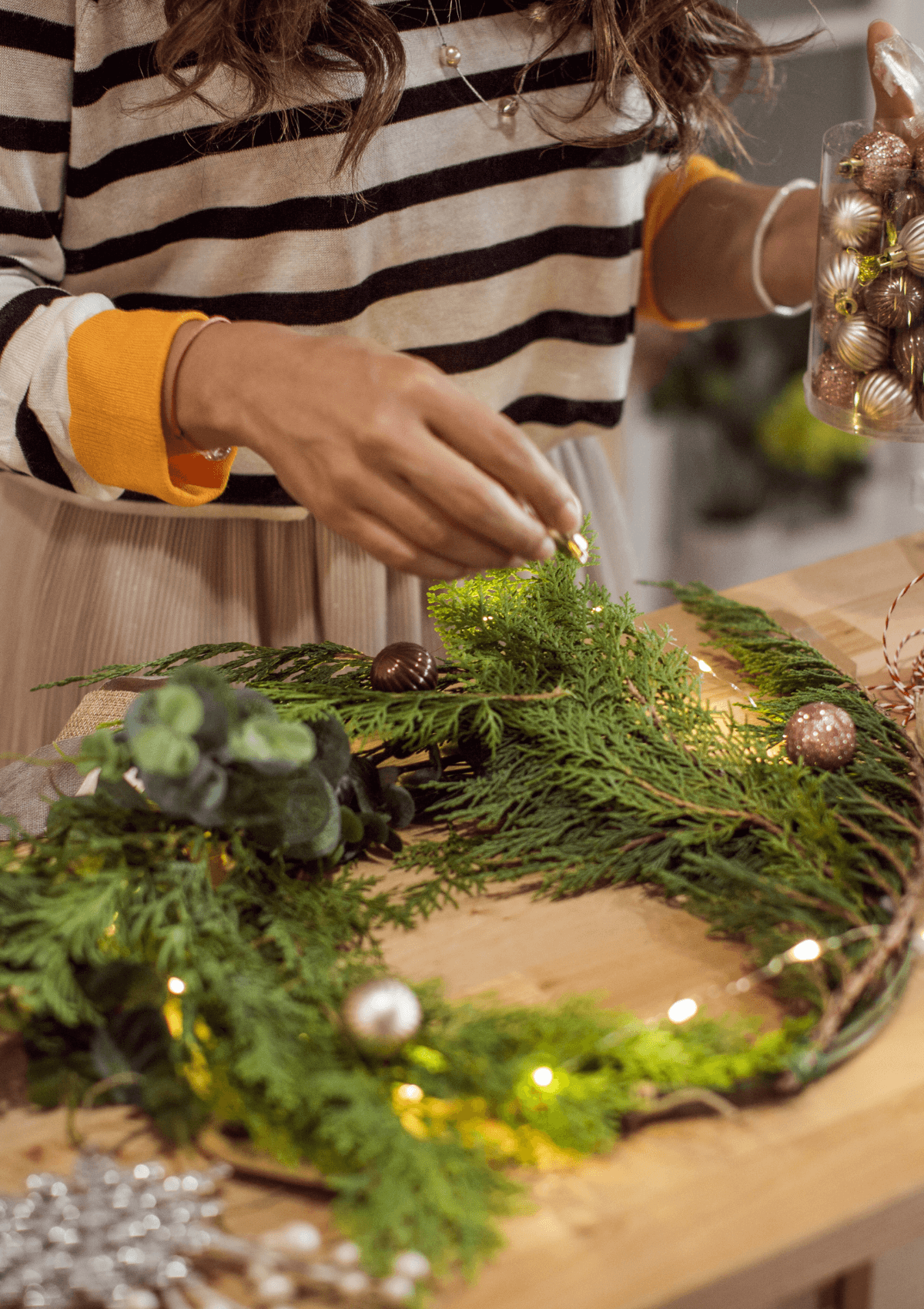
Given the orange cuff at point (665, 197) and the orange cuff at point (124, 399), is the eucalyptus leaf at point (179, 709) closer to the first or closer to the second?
the orange cuff at point (124, 399)

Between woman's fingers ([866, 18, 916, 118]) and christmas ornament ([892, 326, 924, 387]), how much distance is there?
0.14 metres

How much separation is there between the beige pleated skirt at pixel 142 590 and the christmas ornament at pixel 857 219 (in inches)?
16.8

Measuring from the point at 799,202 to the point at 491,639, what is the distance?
554 mm

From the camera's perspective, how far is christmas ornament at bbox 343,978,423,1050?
0.38 metres

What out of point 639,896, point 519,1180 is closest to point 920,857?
point 639,896


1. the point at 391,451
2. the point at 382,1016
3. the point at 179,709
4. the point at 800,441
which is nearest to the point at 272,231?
the point at 391,451

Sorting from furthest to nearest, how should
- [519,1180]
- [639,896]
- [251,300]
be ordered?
[251,300]
[639,896]
[519,1180]

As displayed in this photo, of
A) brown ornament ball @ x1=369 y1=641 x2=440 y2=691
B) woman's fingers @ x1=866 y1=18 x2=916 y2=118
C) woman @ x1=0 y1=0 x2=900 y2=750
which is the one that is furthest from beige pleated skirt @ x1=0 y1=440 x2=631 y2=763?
woman's fingers @ x1=866 y1=18 x2=916 y2=118

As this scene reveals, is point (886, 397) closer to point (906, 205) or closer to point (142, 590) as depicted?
point (906, 205)

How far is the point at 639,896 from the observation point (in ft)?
1.64

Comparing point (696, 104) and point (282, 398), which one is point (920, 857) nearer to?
point (282, 398)

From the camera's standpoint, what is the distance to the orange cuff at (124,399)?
0.58m

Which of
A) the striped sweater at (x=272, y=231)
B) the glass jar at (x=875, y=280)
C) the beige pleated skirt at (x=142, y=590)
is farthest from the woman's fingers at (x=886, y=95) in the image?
the beige pleated skirt at (x=142, y=590)

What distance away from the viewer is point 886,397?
2.04 ft
